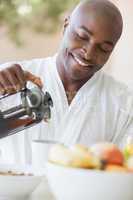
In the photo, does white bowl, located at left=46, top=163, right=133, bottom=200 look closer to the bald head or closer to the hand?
the hand

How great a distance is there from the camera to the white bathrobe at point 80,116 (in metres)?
1.62

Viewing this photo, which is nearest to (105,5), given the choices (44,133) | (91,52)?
(91,52)

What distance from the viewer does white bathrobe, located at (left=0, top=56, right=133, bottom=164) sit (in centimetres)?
162

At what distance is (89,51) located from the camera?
156 centimetres

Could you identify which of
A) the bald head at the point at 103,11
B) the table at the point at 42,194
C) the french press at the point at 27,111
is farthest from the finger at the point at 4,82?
the bald head at the point at 103,11

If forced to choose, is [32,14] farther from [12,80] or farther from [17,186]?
[17,186]

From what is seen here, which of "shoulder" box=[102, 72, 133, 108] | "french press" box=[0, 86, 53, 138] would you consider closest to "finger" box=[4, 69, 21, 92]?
"french press" box=[0, 86, 53, 138]

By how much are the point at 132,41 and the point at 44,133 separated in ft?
6.59

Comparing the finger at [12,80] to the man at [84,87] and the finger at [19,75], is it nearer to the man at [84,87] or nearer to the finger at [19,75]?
the finger at [19,75]

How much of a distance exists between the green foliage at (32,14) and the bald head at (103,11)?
7.42 feet

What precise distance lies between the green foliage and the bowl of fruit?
10.5 ft

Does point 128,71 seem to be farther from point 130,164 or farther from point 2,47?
point 130,164

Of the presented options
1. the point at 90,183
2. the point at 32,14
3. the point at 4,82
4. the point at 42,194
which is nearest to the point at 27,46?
the point at 32,14

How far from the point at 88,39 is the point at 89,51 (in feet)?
0.14
